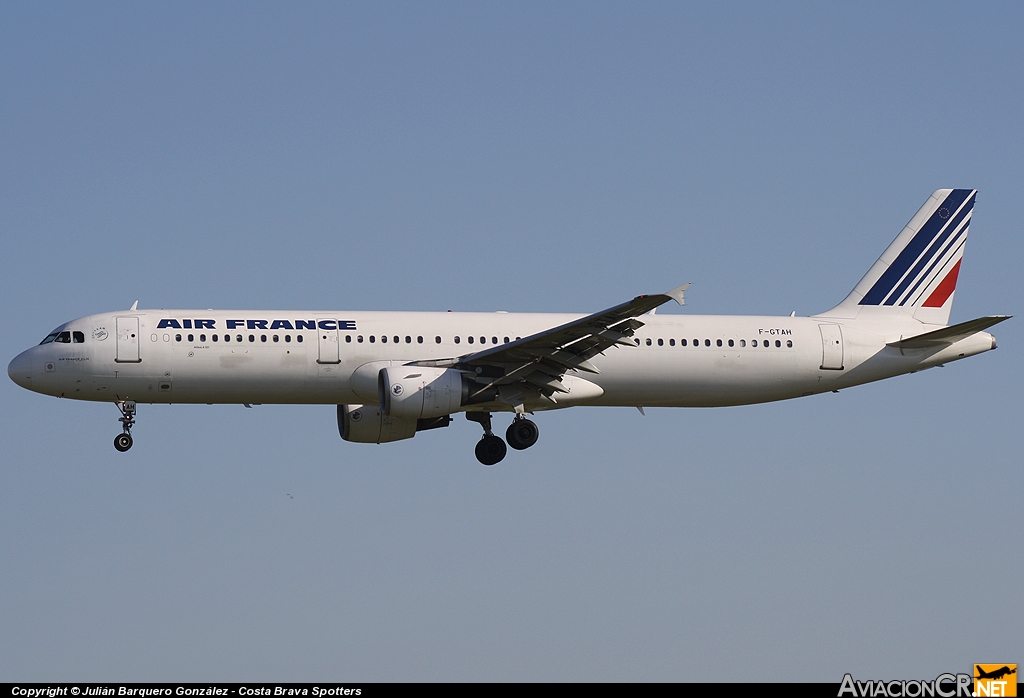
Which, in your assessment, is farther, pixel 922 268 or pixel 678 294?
pixel 922 268

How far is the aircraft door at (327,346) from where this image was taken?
150ft

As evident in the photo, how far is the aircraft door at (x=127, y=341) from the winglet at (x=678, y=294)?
1583cm

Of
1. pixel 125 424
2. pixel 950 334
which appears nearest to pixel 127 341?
pixel 125 424

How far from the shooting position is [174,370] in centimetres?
4528

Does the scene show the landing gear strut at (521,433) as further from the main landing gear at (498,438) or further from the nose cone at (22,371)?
the nose cone at (22,371)

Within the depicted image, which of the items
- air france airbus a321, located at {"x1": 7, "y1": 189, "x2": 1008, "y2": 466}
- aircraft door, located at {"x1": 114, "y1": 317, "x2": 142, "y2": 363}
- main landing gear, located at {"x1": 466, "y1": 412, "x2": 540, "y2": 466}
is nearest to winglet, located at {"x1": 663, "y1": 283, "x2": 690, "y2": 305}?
air france airbus a321, located at {"x1": 7, "y1": 189, "x2": 1008, "y2": 466}

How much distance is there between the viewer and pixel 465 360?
4556 cm

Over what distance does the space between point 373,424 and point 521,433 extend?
16.6 feet

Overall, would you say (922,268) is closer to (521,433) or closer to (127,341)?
(521,433)

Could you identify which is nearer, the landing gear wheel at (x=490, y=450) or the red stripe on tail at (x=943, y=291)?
the landing gear wheel at (x=490, y=450)

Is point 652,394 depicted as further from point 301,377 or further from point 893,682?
point 893,682

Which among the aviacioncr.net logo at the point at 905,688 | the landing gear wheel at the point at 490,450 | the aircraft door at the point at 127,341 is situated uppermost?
the aircraft door at the point at 127,341

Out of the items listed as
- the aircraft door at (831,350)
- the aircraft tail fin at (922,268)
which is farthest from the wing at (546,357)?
the aircraft tail fin at (922,268)

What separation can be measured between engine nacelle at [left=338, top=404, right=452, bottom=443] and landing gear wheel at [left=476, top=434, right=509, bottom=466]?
167 centimetres
